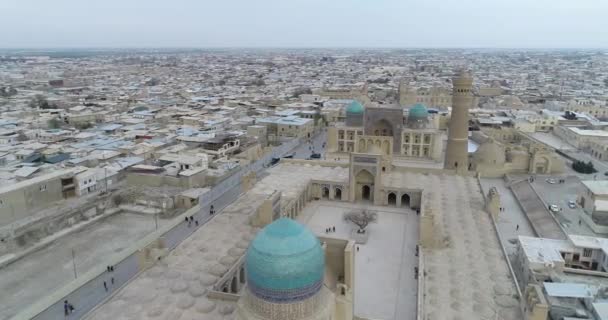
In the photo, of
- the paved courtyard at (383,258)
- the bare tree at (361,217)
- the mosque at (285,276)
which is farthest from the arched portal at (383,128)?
the mosque at (285,276)

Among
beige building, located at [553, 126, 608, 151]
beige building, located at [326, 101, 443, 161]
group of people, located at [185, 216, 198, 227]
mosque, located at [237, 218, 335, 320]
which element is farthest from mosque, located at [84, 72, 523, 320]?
beige building, located at [553, 126, 608, 151]

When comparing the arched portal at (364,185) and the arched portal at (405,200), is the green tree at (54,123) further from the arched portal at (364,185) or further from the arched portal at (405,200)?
the arched portal at (405,200)

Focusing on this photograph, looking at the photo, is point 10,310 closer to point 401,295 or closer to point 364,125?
point 401,295

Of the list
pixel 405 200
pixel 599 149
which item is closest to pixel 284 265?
pixel 405 200

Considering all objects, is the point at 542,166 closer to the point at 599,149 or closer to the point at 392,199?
the point at 599,149

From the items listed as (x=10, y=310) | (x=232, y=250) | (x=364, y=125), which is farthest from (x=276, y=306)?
(x=364, y=125)

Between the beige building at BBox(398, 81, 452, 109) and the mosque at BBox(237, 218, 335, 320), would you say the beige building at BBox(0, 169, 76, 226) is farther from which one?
the beige building at BBox(398, 81, 452, 109)
